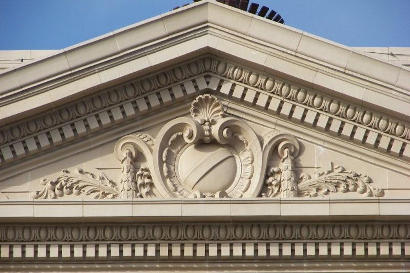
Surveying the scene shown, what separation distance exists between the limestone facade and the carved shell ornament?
2 cm

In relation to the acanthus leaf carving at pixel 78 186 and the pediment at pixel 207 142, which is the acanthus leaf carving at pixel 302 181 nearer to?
the pediment at pixel 207 142

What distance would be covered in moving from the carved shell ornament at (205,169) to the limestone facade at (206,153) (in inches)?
0.9

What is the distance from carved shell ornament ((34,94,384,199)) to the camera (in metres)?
35.4

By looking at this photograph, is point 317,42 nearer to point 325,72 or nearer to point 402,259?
point 325,72

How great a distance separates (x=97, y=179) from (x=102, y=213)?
2.63 ft

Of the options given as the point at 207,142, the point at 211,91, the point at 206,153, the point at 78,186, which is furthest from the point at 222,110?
the point at 78,186

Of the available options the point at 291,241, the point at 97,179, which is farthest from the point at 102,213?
the point at 291,241

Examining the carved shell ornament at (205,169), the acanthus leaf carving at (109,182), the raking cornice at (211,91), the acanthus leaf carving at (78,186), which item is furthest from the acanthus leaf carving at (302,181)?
the acanthus leaf carving at (78,186)

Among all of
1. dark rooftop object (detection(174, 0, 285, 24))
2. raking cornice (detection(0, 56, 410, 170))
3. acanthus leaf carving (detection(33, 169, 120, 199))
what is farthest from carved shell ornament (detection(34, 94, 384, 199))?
dark rooftop object (detection(174, 0, 285, 24))

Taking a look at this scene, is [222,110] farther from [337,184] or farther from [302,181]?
[337,184]

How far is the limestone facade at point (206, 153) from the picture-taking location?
115 ft

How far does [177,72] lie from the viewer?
36.0 metres

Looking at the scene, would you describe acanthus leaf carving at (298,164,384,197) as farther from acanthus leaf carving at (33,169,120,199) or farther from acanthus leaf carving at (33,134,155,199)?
acanthus leaf carving at (33,169,120,199)

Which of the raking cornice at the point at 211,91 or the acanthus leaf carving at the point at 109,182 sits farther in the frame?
the raking cornice at the point at 211,91
